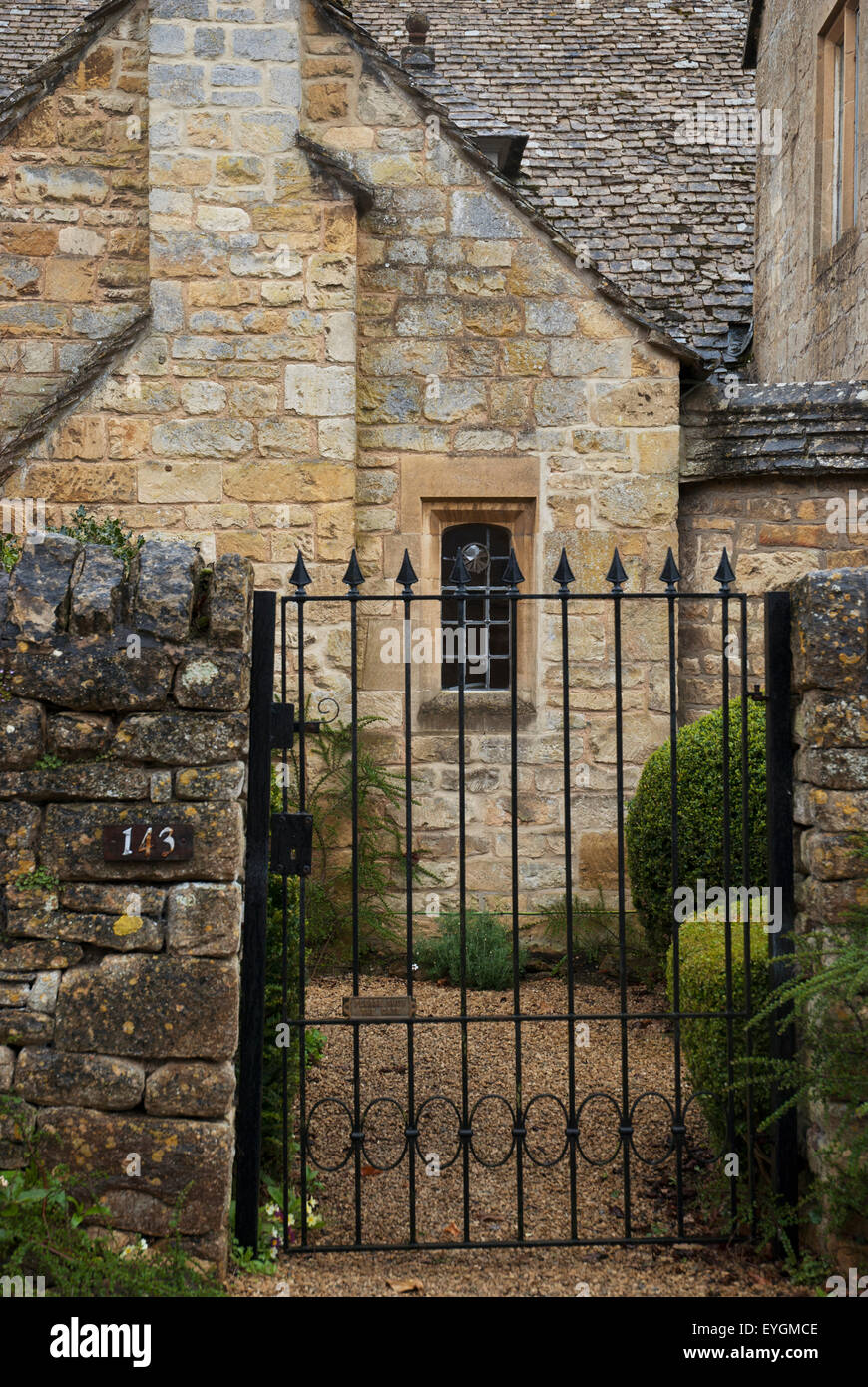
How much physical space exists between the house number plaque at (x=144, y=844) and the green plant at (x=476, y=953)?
3.30 meters

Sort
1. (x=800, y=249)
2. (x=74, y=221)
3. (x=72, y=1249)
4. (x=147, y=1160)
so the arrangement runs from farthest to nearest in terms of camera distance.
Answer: (x=800, y=249), (x=74, y=221), (x=147, y=1160), (x=72, y=1249)

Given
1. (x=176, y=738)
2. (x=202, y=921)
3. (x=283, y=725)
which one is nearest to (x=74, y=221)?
(x=283, y=725)

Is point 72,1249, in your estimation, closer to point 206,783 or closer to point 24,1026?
point 24,1026

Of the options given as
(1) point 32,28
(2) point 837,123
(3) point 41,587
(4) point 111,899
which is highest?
(1) point 32,28

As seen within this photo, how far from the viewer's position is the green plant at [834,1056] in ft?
10.5

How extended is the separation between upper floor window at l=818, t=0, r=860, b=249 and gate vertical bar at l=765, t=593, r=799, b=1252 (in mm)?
6029

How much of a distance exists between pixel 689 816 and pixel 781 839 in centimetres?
222

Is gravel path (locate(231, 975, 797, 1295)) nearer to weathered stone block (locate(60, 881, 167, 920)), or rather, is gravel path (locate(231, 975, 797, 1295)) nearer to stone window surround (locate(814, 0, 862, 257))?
weathered stone block (locate(60, 881, 167, 920))

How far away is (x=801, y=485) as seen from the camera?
7.12 meters

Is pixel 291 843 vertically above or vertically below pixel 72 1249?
above

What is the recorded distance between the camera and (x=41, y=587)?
3.34 meters

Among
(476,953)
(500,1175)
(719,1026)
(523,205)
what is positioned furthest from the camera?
(523,205)

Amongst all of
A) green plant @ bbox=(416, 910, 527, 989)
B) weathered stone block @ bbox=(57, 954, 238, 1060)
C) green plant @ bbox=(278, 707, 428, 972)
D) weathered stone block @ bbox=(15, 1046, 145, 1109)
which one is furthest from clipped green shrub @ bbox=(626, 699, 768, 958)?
weathered stone block @ bbox=(15, 1046, 145, 1109)

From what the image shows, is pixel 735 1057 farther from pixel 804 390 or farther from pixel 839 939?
pixel 804 390
